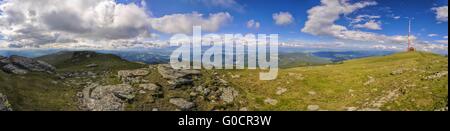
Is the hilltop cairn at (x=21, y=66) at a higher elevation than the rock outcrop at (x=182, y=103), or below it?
higher

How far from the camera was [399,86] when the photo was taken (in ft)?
144

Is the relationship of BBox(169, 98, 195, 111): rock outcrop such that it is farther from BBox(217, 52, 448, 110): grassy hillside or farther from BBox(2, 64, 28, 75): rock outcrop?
BBox(2, 64, 28, 75): rock outcrop

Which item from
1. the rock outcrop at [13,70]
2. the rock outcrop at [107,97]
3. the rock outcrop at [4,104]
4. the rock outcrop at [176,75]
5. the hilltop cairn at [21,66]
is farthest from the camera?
the hilltop cairn at [21,66]

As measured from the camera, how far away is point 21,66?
54062 millimetres

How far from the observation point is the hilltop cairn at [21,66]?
51.6m

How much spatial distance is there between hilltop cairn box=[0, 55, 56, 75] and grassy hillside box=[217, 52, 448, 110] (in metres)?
28.8

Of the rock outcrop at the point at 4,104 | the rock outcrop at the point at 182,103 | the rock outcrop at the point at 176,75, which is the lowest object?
the rock outcrop at the point at 182,103

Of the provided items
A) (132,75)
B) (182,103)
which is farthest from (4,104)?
(132,75)

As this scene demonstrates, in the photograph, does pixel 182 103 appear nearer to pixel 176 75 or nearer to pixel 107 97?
pixel 176 75

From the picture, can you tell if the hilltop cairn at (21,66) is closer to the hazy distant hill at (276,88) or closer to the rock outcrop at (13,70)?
the rock outcrop at (13,70)

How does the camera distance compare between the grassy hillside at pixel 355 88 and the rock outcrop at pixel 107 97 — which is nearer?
the grassy hillside at pixel 355 88

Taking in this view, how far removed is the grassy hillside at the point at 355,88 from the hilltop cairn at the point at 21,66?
1135 inches

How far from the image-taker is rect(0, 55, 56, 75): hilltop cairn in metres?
51.6

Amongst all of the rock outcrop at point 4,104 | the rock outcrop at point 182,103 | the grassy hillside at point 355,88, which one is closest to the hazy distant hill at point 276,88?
the grassy hillside at point 355,88
